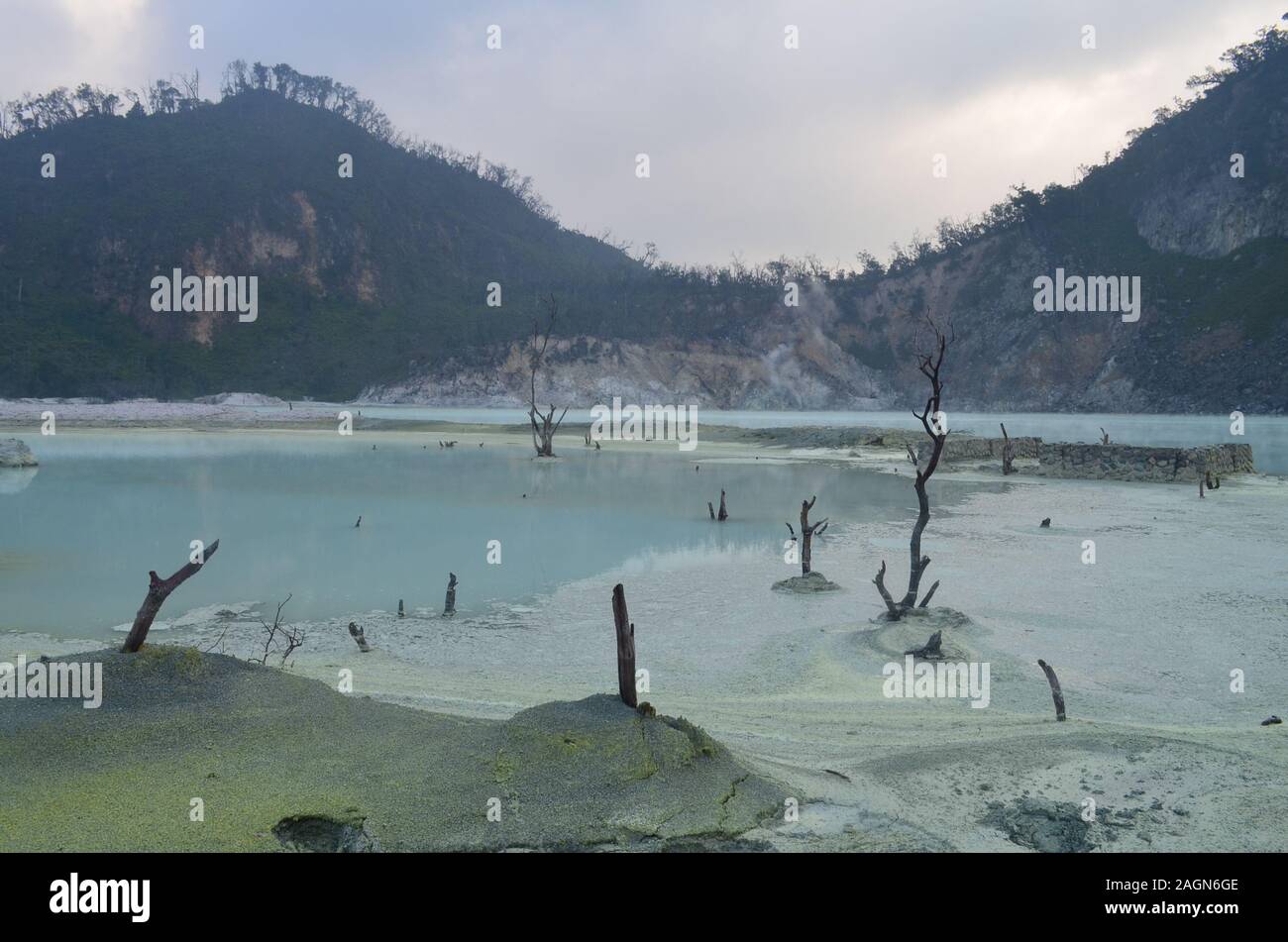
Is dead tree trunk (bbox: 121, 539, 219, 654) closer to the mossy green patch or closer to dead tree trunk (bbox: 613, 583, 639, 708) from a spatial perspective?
the mossy green patch

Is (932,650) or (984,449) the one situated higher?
(984,449)

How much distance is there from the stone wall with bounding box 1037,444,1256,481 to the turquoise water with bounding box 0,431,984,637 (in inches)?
209

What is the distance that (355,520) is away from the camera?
18.7 meters

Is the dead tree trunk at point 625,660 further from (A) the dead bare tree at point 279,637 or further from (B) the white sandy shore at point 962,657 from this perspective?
(A) the dead bare tree at point 279,637

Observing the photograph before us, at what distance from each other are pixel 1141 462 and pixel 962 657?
23.0 meters

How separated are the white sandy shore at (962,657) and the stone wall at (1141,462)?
11.5 m

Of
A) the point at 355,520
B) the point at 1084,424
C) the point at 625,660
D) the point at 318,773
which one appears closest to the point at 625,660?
the point at 625,660

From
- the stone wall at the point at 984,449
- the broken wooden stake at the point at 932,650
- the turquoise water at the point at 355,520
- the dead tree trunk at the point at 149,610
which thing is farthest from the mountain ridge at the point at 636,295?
the dead tree trunk at the point at 149,610

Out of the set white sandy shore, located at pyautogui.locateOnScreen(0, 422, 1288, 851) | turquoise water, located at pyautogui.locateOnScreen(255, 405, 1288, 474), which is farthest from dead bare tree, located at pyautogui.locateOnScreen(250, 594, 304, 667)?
turquoise water, located at pyautogui.locateOnScreen(255, 405, 1288, 474)

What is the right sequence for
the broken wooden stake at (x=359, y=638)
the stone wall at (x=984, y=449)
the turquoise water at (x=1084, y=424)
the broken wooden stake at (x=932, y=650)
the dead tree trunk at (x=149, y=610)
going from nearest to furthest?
1. the dead tree trunk at (x=149, y=610)
2. the broken wooden stake at (x=932, y=650)
3. the broken wooden stake at (x=359, y=638)
4. the stone wall at (x=984, y=449)
5. the turquoise water at (x=1084, y=424)

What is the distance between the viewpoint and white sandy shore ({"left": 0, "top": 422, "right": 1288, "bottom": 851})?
4.96m

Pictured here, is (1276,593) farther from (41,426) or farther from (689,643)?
(41,426)

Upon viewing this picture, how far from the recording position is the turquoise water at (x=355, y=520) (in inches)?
482

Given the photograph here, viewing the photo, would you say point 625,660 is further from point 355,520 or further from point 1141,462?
point 1141,462
